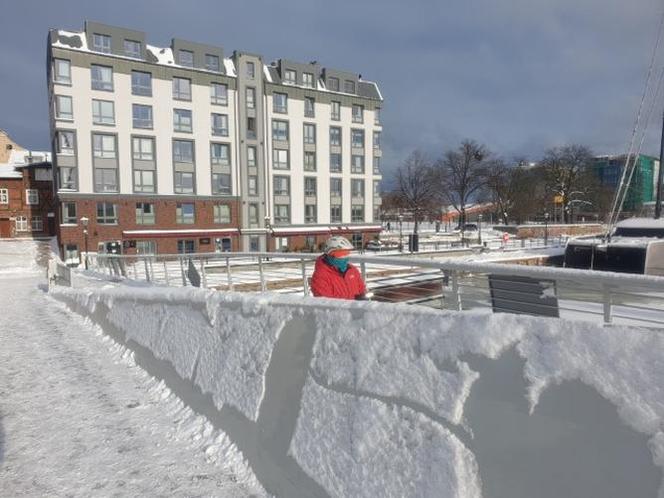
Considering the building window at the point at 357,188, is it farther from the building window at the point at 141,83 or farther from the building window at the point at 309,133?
the building window at the point at 141,83

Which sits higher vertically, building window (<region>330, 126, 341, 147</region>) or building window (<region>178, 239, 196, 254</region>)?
building window (<region>330, 126, 341, 147</region>)

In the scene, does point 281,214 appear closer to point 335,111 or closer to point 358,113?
point 335,111

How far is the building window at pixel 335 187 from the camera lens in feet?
168

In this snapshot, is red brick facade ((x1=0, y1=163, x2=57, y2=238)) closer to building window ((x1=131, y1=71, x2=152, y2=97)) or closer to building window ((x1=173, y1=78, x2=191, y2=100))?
building window ((x1=131, y1=71, x2=152, y2=97))

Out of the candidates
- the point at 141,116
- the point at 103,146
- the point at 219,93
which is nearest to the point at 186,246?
the point at 103,146

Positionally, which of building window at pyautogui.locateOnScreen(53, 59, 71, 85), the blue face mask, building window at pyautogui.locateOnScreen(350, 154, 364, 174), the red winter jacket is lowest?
the red winter jacket

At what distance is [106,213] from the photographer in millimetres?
39406

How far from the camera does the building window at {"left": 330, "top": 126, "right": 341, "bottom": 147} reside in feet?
168

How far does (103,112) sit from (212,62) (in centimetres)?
1153

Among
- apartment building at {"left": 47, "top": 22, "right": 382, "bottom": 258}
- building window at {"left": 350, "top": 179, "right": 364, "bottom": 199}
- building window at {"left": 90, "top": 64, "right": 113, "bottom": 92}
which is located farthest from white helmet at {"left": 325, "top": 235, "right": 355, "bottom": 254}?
building window at {"left": 350, "top": 179, "right": 364, "bottom": 199}

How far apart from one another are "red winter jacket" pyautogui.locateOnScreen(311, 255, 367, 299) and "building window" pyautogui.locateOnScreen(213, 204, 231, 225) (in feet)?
138

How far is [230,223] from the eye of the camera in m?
45.7

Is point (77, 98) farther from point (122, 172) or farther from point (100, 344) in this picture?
point (100, 344)

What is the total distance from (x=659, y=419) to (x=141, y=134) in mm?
43937
